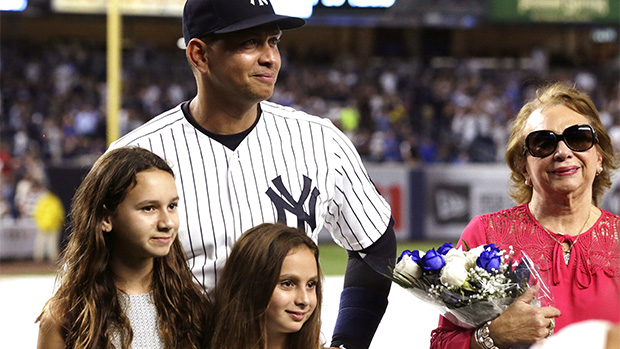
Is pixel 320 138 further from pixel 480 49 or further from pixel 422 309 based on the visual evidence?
pixel 480 49

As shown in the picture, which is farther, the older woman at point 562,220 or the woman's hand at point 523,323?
the older woman at point 562,220

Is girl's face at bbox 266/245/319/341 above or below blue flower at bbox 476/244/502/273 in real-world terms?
below

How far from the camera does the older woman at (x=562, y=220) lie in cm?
Answer: 259

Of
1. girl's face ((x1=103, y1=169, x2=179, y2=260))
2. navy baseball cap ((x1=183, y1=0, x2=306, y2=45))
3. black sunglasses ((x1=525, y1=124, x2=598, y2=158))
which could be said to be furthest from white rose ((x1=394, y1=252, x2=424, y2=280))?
navy baseball cap ((x1=183, y1=0, x2=306, y2=45))

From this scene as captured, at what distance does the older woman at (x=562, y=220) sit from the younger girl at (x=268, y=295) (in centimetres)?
51

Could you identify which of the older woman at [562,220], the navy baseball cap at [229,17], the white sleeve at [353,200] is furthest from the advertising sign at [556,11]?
the navy baseball cap at [229,17]

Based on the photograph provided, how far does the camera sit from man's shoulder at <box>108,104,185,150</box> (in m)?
2.71

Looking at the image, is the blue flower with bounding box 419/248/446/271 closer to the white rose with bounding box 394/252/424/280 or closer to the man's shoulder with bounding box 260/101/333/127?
the white rose with bounding box 394/252/424/280

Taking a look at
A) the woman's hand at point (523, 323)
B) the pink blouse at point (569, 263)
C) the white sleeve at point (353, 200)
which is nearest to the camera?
the woman's hand at point (523, 323)

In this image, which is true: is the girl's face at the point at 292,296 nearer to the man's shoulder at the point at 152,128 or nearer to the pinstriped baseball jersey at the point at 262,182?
the pinstriped baseball jersey at the point at 262,182

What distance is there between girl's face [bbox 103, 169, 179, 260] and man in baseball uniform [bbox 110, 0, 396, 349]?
6.5 inches

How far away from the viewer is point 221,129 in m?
2.76

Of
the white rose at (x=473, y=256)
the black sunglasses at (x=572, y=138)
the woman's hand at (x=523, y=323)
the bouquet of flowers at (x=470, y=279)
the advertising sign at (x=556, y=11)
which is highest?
the advertising sign at (x=556, y=11)

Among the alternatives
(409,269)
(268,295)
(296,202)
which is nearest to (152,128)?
(296,202)
